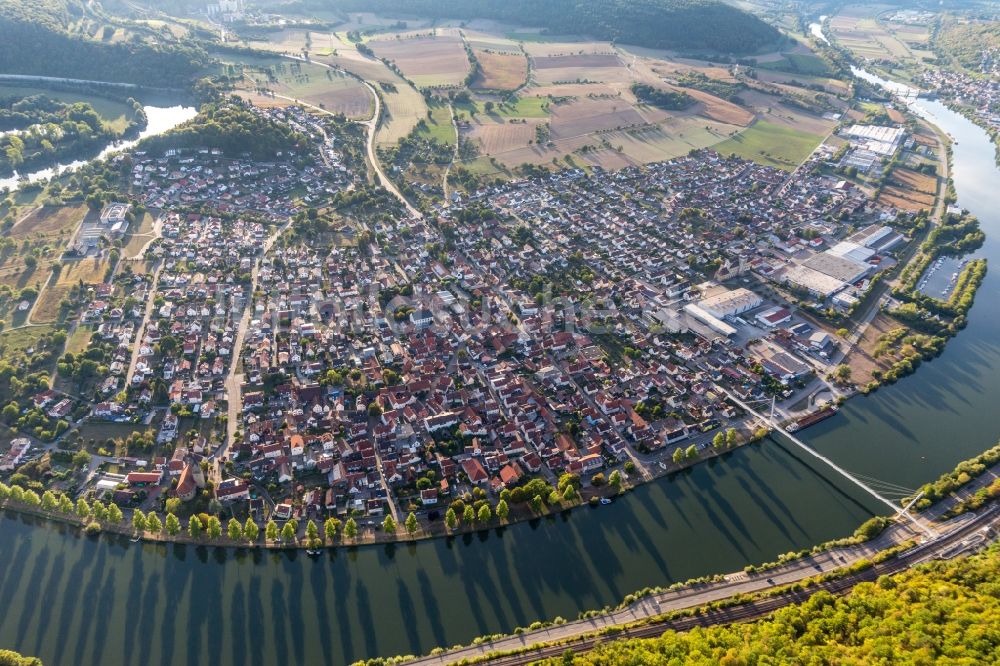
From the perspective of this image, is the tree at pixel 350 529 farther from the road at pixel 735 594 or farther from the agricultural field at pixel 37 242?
the agricultural field at pixel 37 242

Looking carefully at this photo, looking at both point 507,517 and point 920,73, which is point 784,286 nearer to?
point 507,517

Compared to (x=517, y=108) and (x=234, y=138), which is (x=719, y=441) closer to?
(x=234, y=138)

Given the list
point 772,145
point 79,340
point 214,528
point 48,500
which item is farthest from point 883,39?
point 48,500

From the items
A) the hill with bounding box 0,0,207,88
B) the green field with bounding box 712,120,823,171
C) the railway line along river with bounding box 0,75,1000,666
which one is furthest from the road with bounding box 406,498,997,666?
the hill with bounding box 0,0,207,88

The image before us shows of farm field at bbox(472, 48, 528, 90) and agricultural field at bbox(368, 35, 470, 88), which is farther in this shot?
agricultural field at bbox(368, 35, 470, 88)

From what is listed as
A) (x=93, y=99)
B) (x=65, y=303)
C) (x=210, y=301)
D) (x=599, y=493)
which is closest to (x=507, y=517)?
(x=599, y=493)

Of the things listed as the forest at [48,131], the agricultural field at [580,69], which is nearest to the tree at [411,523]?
the forest at [48,131]

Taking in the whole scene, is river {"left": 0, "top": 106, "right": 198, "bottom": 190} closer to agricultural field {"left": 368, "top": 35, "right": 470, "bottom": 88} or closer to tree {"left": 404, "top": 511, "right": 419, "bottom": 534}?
agricultural field {"left": 368, "top": 35, "right": 470, "bottom": 88}
